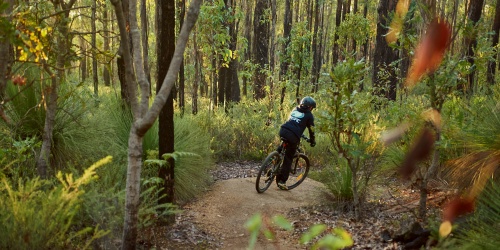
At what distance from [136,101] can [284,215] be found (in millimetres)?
3485

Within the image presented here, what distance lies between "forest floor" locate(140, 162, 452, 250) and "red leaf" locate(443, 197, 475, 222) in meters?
0.15

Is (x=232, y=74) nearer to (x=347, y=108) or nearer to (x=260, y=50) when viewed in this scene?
(x=260, y=50)

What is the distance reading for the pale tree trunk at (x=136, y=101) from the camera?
3.39 m

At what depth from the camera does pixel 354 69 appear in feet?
17.2

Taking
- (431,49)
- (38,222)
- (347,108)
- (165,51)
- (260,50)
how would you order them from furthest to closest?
(260,50) < (347,108) < (431,49) < (165,51) < (38,222)

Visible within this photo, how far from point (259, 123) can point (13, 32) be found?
26.9ft

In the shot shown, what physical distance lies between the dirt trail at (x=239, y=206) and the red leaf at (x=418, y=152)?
1.47m

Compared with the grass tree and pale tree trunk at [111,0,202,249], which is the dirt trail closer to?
the grass tree

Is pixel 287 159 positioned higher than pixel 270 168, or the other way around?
pixel 287 159

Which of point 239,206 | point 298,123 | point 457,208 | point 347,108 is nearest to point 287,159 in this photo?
point 298,123

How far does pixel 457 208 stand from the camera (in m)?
4.89

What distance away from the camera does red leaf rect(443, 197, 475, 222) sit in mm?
4547

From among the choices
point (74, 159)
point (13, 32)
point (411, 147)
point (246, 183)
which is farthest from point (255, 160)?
point (13, 32)

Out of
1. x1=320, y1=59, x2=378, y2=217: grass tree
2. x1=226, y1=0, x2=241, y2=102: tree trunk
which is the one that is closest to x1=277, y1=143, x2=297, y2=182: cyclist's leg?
x1=320, y1=59, x2=378, y2=217: grass tree
